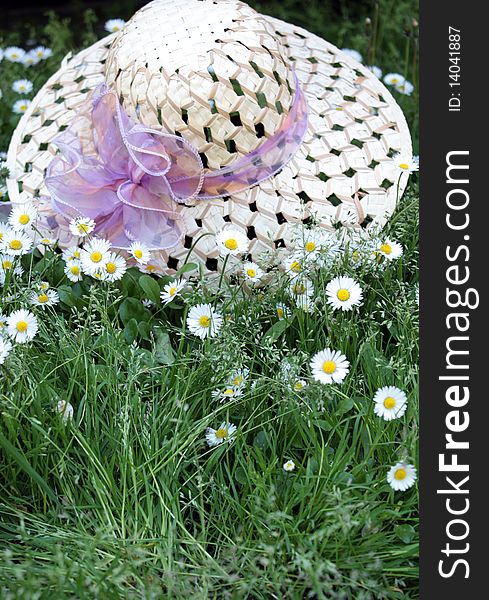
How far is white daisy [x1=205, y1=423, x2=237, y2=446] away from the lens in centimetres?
145

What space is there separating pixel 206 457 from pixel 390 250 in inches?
20.4

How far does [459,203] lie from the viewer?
1525 mm

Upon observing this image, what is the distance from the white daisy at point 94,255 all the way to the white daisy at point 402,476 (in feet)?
2.14

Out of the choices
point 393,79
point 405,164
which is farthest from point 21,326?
point 393,79

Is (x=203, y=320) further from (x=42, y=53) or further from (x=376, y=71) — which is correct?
(x=42, y=53)

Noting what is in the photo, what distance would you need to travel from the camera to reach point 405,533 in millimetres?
1317

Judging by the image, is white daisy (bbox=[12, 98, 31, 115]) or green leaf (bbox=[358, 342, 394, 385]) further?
white daisy (bbox=[12, 98, 31, 115])

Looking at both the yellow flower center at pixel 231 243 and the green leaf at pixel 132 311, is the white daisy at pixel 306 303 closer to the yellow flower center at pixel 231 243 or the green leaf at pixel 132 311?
the yellow flower center at pixel 231 243

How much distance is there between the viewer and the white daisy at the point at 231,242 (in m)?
1.64

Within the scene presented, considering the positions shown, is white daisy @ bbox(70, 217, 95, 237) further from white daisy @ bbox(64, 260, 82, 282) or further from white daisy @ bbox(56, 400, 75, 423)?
white daisy @ bbox(56, 400, 75, 423)

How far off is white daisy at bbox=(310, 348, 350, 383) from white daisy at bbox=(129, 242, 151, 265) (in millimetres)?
391

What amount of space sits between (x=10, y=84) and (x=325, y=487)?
1.60 metres

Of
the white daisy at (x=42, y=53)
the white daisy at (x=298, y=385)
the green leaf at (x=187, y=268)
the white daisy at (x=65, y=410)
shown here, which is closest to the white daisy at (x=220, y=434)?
the white daisy at (x=298, y=385)

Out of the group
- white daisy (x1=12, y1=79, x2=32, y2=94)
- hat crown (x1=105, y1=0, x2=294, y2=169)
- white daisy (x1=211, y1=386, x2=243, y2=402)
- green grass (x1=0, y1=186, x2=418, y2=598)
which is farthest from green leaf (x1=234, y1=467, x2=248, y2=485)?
white daisy (x1=12, y1=79, x2=32, y2=94)
